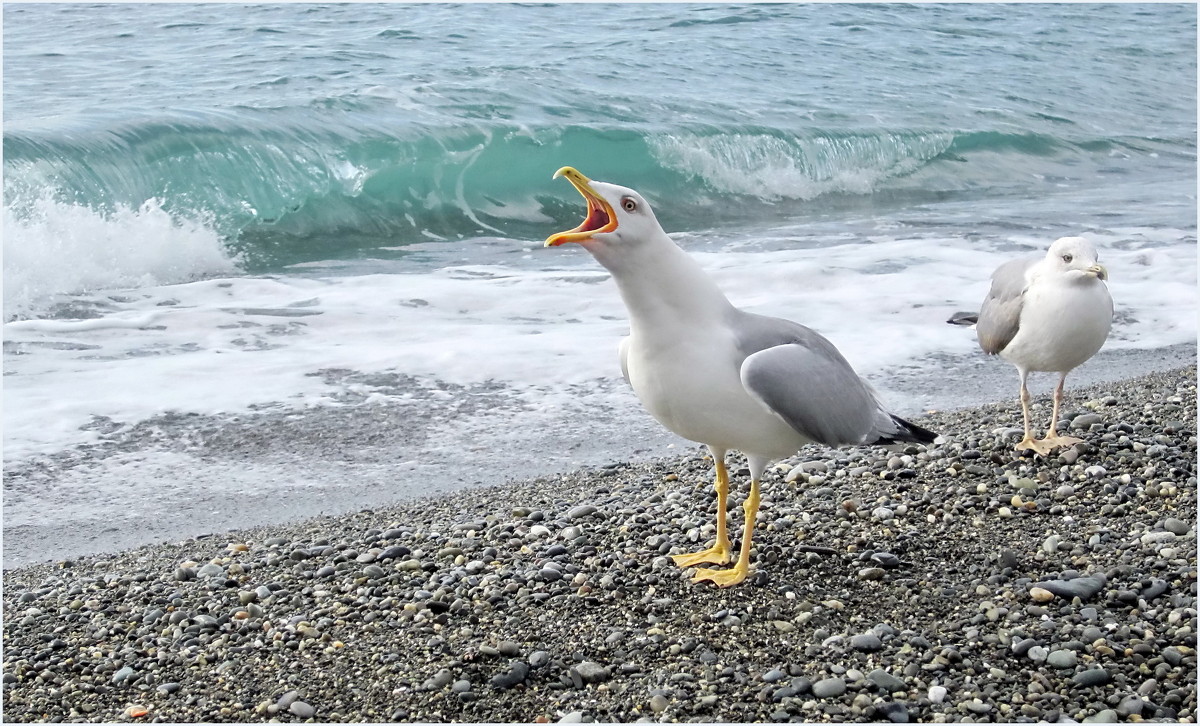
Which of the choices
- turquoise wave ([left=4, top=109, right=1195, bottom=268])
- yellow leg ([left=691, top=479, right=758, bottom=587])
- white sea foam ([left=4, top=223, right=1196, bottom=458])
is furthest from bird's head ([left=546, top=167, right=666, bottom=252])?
turquoise wave ([left=4, top=109, right=1195, bottom=268])

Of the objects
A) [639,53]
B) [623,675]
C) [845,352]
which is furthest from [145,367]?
[639,53]

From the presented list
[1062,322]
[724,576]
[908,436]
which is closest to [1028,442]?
[1062,322]

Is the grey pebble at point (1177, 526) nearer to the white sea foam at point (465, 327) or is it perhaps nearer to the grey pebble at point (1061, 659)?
the grey pebble at point (1061, 659)

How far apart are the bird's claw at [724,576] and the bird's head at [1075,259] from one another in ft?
5.84

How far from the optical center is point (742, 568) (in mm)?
3693

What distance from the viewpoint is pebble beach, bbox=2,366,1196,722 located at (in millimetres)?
3049

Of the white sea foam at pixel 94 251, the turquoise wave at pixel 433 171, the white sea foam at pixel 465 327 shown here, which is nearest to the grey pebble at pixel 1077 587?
the white sea foam at pixel 465 327

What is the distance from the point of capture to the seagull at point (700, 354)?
3174 millimetres

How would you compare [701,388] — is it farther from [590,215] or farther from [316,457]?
[316,457]

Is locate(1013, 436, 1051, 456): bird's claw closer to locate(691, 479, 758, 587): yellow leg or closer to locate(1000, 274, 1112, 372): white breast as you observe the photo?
locate(1000, 274, 1112, 372): white breast

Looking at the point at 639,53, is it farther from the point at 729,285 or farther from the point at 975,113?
the point at 729,285

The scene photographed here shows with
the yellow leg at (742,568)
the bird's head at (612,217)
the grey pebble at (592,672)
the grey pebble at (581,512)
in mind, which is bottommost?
the grey pebble at (581,512)

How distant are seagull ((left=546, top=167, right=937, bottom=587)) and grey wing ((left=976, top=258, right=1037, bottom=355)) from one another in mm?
1520

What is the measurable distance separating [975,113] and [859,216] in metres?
5.92
